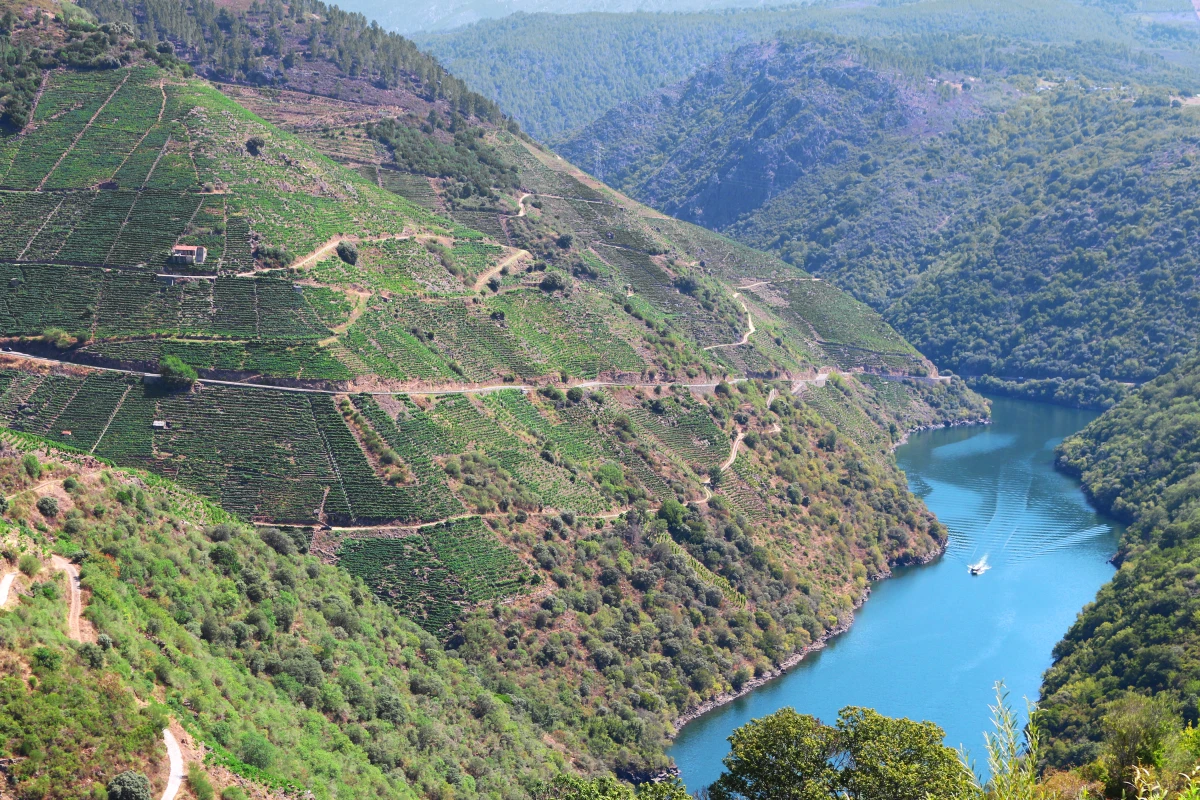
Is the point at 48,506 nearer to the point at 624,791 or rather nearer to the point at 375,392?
the point at 624,791

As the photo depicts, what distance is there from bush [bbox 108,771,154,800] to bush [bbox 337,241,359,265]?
59.3 meters

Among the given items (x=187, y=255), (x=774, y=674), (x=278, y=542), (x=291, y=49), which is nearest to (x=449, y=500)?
(x=278, y=542)

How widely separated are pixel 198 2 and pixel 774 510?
99053 millimetres

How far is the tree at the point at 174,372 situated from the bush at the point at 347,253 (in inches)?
731

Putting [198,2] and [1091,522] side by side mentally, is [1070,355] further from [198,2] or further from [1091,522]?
[198,2]

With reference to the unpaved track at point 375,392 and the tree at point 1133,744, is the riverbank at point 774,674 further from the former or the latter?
the tree at point 1133,744

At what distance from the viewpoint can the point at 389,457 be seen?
80.8 meters

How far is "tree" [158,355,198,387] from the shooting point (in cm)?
8000

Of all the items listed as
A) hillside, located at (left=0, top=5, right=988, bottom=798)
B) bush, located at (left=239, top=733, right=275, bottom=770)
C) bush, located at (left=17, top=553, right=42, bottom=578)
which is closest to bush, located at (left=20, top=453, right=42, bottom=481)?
hillside, located at (left=0, top=5, right=988, bottom=798)

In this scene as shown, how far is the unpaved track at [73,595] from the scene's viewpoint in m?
46.8

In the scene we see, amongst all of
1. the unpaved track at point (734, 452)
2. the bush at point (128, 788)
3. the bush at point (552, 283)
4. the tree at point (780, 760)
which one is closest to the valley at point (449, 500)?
the bush at point (128, 788)

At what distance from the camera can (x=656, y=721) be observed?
77.1 metres

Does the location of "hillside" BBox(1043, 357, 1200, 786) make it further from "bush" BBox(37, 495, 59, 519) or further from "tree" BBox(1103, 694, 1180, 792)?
"bush" BBox(37, 495, 59, 519)

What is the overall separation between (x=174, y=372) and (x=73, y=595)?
32.4 m
